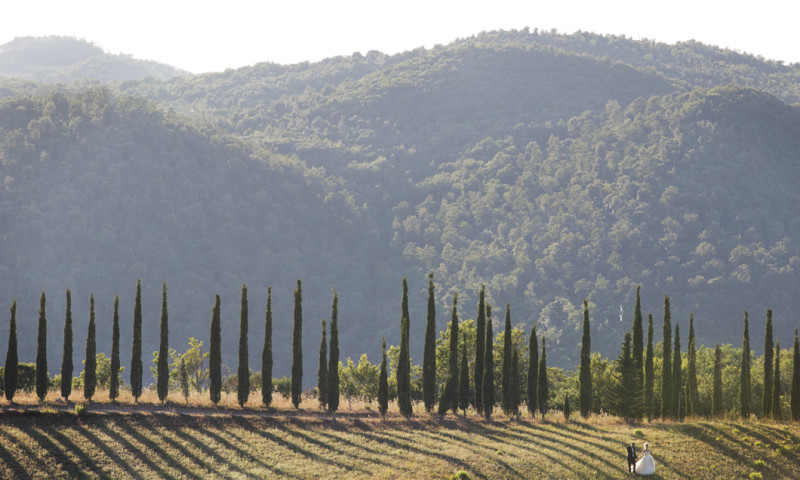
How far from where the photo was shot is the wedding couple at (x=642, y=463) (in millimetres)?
47031

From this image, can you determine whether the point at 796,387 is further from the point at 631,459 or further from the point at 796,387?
the point at 631,459

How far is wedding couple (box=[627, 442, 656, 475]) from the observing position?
47031 mm

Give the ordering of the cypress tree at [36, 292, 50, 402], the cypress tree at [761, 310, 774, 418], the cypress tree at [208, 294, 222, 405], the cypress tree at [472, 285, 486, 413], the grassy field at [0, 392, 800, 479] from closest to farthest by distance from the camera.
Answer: the grassy field at [0, 392, 800, 479] < the cypress tree at [36, 292, 50, 402] < the cypress tree at [208, 294, 222, 405] < the cypress tree at [472, 285, 486, 413] < the cypress tree at [761, 310, 774, 418]

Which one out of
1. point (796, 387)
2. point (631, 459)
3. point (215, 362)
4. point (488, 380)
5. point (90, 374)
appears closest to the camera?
point (631, 459)

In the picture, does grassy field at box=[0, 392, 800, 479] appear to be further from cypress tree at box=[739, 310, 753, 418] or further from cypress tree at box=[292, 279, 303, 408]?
cypress tree at box=[739, 310, 753, 418]

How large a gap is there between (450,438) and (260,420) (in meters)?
11.2

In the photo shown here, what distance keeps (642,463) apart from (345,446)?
51.6ft

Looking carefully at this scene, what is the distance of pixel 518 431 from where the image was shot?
5522 cm

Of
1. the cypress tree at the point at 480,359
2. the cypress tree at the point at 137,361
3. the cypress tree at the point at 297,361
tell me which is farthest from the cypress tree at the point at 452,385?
the cypress tree at the point at 137,361

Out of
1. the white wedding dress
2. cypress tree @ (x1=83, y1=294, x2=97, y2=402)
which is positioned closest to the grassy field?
the white wedding dress

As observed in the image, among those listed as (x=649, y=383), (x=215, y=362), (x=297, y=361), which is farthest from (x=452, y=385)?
(x=215, y=362)

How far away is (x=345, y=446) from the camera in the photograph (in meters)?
49.7

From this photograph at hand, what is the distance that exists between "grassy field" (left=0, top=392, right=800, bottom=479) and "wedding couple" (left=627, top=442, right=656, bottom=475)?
0.64 meters

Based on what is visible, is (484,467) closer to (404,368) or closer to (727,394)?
(404,368)
